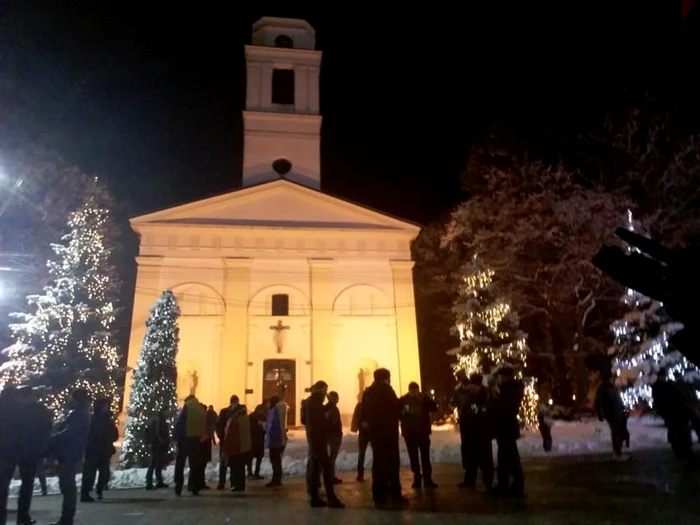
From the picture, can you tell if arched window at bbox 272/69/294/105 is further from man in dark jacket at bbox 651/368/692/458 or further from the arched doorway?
man in dark jacket at bbox 651/368/692/458

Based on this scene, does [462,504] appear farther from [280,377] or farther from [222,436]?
[280,377]

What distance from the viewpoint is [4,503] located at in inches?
267

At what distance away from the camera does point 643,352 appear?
17391 mm

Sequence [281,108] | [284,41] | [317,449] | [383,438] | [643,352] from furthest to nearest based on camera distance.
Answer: [284,41], [281,108], [643,352], [317,449], [383,438]

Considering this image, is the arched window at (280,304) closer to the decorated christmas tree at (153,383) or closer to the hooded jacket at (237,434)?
the decorated christmas tree at (153,383)

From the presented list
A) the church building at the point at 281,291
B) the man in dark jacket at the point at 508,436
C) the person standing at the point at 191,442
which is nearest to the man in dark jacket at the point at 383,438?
the man in dark jacket at the point at 508,436

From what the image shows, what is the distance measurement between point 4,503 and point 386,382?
465cm

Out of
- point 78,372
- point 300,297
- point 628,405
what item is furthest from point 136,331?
point 628,405

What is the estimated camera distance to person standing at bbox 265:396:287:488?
10.4 metres

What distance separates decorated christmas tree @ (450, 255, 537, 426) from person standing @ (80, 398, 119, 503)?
13143mm

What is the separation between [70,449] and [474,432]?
5663 mm

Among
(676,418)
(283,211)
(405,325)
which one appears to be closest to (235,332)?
(283,211)

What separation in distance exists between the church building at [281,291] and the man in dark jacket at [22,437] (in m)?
17.2

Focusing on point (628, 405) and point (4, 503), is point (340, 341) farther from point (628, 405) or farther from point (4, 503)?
point (4, 503)
